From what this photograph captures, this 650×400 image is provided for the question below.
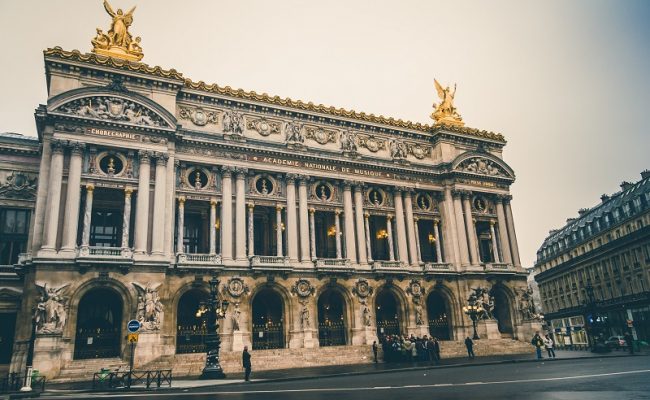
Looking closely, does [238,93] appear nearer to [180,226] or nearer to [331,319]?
[180,226]

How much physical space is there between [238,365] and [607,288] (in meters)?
56.6

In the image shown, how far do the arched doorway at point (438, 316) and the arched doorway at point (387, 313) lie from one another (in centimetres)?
362

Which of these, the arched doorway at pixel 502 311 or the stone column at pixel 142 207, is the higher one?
the stone column at pixel 142 207

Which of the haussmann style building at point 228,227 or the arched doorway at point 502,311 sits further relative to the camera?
the arched doorway at point 502,311

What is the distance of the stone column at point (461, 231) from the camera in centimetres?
4753

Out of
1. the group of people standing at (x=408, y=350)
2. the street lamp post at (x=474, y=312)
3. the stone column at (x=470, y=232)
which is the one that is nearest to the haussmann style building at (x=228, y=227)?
the stone column at (x=470, y=232)

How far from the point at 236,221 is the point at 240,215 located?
0.58 m

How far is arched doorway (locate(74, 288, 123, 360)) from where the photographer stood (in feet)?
107

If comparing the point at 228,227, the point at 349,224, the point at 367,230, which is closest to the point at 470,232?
the point at 367,230

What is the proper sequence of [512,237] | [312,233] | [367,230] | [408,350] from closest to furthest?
[408,350] → [312,233] → [367,230] → [512,237]

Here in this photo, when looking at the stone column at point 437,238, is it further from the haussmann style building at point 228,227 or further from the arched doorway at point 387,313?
the arched doorway at point 387,313

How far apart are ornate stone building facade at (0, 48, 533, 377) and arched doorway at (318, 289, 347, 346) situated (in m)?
0.16

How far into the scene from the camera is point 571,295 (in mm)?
77688

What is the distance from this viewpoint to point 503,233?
51.2 meters
